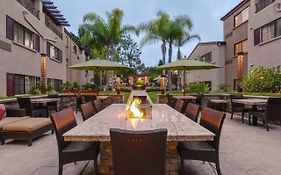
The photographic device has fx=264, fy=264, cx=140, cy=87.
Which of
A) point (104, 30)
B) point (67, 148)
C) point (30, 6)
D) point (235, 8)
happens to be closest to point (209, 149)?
point (67, 148)

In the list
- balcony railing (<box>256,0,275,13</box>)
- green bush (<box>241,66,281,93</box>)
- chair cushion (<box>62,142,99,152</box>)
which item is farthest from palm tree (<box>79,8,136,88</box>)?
chair cushion (<box>62,142,99,152</box>)

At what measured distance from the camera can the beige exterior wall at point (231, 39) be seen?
2291 cm

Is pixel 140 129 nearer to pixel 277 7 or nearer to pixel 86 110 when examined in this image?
pixel 86 110

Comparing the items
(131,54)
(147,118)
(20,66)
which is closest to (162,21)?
(20,66)

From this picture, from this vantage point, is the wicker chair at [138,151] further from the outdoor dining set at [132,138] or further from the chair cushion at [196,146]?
the chair cushion at [196,146]

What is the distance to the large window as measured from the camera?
16406mm

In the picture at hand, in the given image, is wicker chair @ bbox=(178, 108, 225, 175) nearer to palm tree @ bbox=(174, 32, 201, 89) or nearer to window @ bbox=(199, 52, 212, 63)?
window @ bbox=(199, 52, 212, 63)

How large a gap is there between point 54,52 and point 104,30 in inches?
287

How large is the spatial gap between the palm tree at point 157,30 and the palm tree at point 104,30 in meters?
1.58

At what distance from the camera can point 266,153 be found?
19.3ft

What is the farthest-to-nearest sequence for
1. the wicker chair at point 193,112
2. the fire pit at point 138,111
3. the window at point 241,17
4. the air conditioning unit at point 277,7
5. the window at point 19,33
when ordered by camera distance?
the window at point 241,17
the air conditioning unit at point 277,7
the window at point 19,33
the wicker chair at point 193,112
the fire pit at point 138,111

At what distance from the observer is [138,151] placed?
2.55 metres

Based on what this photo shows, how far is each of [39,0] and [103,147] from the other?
18.5 m

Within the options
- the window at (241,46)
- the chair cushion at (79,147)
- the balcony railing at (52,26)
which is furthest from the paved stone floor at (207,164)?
the balcony railing at (52,26)
